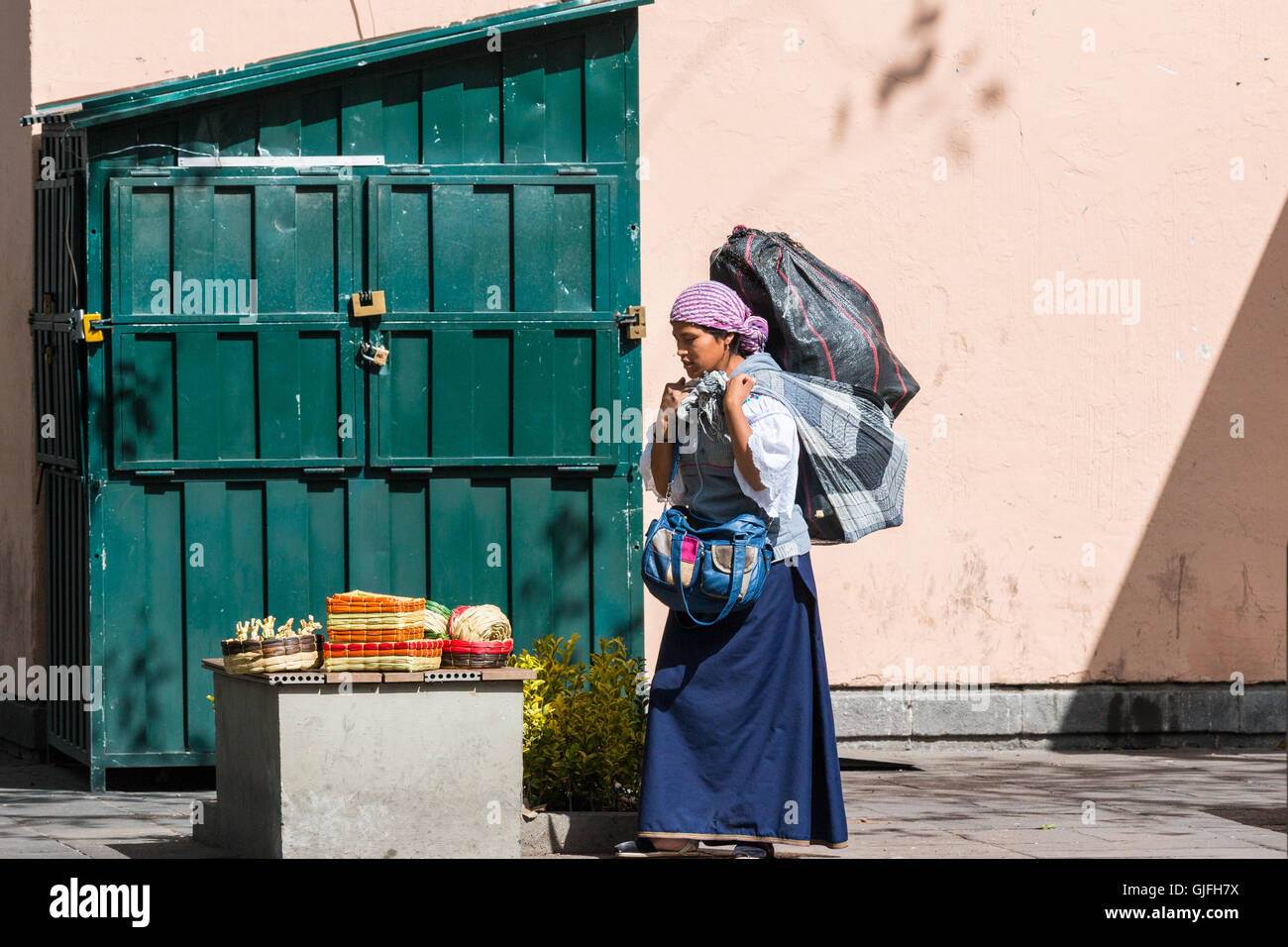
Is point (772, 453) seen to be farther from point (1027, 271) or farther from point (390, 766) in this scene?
point (1027, 271)

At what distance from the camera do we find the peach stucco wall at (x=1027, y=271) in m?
9.41

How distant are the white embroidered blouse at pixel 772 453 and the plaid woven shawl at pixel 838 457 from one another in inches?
4.4

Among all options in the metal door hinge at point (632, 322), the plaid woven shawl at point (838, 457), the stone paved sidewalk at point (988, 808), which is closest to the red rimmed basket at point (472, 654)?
the stone paved sidewalk at point (988, 808)

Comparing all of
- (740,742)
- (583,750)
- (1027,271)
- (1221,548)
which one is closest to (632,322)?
(1027,271)

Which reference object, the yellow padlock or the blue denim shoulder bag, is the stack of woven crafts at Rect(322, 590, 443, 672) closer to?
the blue denim shoulder bag

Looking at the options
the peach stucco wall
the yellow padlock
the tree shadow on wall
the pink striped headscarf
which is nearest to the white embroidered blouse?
the pink striped headscarf

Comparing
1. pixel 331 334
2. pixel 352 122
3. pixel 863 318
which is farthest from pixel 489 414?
pixel 863 318

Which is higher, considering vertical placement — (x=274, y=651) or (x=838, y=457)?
(x=838, y=457)

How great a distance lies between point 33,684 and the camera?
9.20 m

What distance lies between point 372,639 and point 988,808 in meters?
3.00

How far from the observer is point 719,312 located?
246 inches

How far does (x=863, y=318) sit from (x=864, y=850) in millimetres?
1925

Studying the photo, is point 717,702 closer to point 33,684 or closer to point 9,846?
point 9,846
